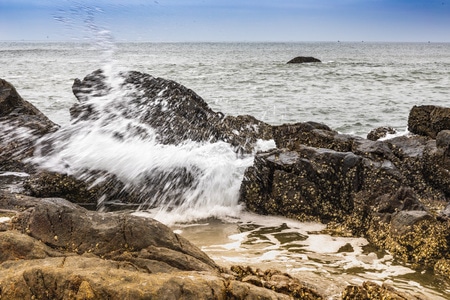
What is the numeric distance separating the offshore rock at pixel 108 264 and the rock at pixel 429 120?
5.89 m

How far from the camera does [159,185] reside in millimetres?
7035

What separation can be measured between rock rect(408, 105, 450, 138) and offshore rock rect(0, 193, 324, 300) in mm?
5893

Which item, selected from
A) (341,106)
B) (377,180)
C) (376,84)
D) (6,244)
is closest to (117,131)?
(377,180)

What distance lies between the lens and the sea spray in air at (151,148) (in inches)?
270

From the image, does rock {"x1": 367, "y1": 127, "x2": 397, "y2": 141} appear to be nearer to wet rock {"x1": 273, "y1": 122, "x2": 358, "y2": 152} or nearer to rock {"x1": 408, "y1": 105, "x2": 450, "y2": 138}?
rock {"x1": 408, "y1": 105, "x2": 450, "y2": 138}

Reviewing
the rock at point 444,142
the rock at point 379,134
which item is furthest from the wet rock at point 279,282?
the rock at point 379,134

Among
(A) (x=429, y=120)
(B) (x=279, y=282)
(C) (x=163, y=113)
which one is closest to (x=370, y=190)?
(B) (x=279, y=282)

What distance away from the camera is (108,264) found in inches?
120

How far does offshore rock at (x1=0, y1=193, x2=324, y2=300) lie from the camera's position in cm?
268

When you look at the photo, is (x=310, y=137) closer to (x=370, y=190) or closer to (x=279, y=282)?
(x=370, y=190)

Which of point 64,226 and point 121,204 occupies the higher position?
point 64,226

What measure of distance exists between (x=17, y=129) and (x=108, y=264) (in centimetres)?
555

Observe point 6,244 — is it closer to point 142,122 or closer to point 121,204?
point 121,204

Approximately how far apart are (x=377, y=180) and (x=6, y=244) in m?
4.39
